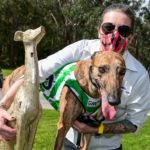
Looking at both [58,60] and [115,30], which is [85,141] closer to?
[58,60]

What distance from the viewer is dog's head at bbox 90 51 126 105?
337 cm

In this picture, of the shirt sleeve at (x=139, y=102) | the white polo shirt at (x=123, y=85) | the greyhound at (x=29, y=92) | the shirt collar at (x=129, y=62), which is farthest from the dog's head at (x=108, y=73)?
the shirt sleeve at (x=139, y=102)

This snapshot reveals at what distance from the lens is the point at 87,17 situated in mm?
50656

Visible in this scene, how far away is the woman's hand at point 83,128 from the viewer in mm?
4135

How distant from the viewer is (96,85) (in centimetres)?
376

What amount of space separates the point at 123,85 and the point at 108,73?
896 mm

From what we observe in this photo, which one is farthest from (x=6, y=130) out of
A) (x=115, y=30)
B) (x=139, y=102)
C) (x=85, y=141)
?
(x=139, y=102)

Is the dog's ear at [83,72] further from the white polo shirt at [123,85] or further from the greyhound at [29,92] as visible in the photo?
the greyhound at [29,92]

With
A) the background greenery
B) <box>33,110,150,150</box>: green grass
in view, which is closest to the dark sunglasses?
<box>33,110,150,150</box>: green grass

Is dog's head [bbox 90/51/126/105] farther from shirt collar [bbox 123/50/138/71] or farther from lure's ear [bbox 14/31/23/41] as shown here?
shirt collar [bbox 123/50/138/71]

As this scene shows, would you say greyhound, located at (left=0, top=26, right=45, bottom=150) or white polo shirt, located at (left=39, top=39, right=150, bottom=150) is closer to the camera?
greyhound, located at (left=0, top=26, right=45, bottom=150)

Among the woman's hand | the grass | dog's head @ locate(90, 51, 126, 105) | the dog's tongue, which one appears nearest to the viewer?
dog's head @ locate(90, 51, 126, 105)

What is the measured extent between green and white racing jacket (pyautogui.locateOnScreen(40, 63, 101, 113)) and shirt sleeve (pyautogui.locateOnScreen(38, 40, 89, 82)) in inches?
2.4

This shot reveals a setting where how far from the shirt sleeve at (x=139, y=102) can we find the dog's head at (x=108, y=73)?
2.81ft
